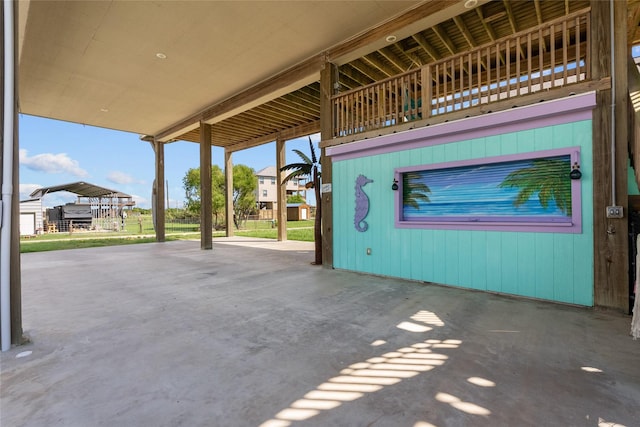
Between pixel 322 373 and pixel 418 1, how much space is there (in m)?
5.09

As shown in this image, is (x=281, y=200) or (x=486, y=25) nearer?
(x=486, y=25)

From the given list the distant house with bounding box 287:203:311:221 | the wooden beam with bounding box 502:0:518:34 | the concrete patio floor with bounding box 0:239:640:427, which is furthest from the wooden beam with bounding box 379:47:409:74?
the distant house with bounding box 287:203:311:221

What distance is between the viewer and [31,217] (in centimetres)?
1588

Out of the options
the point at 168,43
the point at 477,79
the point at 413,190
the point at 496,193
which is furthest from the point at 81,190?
the point at 496,193

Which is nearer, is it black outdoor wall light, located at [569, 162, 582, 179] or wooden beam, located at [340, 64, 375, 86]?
black outdoor wall light, located at [569, 162, 582, 179]

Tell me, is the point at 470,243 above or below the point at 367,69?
below

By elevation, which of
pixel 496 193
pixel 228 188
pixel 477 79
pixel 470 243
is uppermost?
pixel 477 79

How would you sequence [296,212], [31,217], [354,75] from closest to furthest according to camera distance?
[354,75] < [31,217] < [296,212]

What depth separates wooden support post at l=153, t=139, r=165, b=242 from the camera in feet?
37.5

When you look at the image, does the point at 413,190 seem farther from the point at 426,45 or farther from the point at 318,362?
the point at 318,362

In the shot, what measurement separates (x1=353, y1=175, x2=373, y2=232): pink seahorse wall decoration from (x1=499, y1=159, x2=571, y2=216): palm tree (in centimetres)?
217

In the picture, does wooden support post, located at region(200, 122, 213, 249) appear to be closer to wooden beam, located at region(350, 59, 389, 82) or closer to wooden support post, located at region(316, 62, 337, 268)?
wooden support post, located at region(316, 62, 337, 268)

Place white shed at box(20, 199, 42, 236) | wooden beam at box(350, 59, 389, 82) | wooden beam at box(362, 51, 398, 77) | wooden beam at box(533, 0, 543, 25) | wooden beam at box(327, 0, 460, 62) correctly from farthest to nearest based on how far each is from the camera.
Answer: white shed at box(20, 199, 42, 236)
wooden beam at box(350, 59, 389, 82)
wooden beam at box(362, 51, 398, 77)
wooden beam at box(327, 0, 460, 62)
wooden beam at box(533, 0, 543, 25)

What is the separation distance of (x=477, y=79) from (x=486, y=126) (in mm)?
1143
